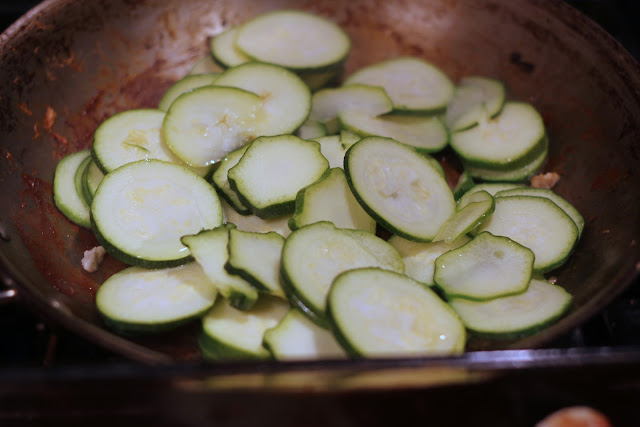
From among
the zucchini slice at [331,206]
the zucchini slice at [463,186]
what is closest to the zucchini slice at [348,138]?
the zucchini slice at [331,206]

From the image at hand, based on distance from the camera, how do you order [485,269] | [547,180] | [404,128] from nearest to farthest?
1. [485,269]
2. [547,180]
3. [404,128]

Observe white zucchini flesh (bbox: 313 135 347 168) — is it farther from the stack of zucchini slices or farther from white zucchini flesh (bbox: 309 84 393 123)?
white zucchini flesh (bbox: 309 84 393 123)

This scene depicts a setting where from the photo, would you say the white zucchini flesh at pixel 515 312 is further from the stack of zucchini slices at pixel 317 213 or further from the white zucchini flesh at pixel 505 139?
the white zucchini flesh at pixel 505 139

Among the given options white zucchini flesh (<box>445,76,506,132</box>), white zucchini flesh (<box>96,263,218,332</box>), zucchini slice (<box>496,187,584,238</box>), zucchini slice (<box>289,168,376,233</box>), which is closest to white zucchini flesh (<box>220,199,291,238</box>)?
zucchini slice (<box>289,168,376,233</box>)

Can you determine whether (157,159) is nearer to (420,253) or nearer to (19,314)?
(19,314)

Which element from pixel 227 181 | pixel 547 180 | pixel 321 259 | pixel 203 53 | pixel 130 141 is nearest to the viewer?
pixel 321 259

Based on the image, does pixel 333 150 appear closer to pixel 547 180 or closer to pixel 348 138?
pixel 348 138

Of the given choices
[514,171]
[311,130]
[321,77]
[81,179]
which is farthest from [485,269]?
[81,179]
